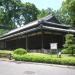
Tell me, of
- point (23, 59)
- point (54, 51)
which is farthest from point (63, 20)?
point (23, 59)

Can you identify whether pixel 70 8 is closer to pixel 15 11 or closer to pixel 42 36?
pixel 42 36

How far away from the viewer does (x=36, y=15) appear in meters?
89.0

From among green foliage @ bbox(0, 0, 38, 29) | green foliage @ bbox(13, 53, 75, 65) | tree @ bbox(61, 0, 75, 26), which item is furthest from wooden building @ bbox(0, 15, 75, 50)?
green foliage @ bbox(0, 0, 38, 29)

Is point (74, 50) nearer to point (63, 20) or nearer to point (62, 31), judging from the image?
point (62, 31)

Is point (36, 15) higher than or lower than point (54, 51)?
higher

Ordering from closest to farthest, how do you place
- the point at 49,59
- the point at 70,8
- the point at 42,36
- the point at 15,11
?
the point at 49,59 < the point at 42,36 < the point at 70,8 < the point at 15,11

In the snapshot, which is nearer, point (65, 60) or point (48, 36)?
point (65, 60)

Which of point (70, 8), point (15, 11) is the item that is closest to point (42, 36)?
point (70, 8)

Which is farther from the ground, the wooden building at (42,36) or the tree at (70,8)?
the tree at (70,8)

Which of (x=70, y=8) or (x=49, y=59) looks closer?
(x=49, y=59)

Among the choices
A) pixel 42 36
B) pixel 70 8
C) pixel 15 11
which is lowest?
pixel 42 36

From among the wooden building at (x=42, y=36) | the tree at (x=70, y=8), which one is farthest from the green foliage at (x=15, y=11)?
the wooden building at (x=42, y=36)

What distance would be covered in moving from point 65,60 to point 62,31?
15692mm

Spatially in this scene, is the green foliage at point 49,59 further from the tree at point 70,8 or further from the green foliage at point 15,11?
the green foliage at point 15,11
